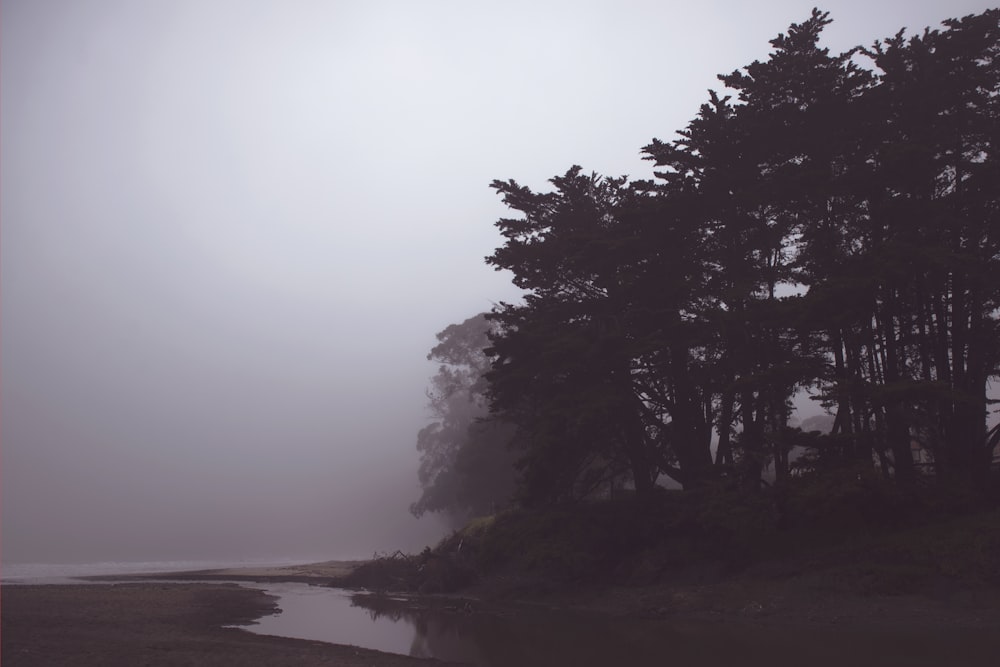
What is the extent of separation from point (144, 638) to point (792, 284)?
22035 mm

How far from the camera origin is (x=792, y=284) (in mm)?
25562

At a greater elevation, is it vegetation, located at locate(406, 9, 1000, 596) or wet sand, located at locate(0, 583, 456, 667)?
vegetation, located at locate(406, 9, 1000, 596)

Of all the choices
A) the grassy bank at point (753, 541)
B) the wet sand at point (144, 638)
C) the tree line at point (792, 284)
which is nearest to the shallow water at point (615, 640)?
the wet sand at point (144, 638)

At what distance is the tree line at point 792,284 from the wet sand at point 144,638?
450 inches

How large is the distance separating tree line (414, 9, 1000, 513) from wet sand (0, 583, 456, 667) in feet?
37.5

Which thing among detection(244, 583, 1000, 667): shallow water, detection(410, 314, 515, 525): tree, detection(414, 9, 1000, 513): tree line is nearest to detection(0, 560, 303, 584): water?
detection(410, 314, 515, 525): tree

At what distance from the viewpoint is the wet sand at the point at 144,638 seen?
13.3 m

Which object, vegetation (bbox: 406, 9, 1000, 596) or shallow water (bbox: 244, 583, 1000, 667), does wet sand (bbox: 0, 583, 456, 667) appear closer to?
shallow water (bbox: 244, 583, 1000, 667)

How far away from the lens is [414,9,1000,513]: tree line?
22016mm

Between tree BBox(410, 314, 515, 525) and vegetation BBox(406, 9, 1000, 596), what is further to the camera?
tree BBox(410, 314, 515, 525)

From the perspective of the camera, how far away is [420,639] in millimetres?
17719

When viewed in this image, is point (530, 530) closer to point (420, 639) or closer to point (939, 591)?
point (420, 639)

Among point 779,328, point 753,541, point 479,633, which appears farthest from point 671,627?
point 779,328

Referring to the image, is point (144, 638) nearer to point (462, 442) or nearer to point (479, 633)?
point (479, 633)
